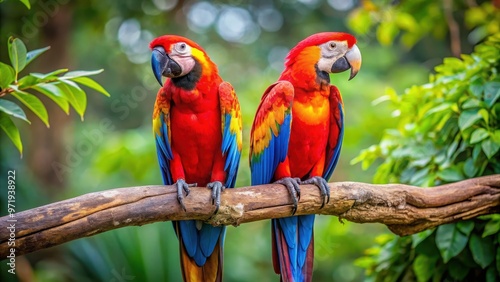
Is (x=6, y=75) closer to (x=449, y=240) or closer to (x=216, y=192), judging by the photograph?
(x=216, y=192)

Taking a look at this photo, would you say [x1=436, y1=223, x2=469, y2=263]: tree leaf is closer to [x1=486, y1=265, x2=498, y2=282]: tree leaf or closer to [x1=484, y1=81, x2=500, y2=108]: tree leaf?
[x1=486, y1=265, x2=498, y2=282]: tree leaf

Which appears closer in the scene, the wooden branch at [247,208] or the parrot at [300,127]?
the wooden branch at [247,208]

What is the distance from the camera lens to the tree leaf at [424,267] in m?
2.52

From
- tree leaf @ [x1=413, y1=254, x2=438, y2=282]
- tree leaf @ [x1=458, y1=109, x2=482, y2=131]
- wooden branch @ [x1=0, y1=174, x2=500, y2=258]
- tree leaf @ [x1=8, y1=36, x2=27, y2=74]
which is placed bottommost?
tree leaf @ [x1=413, y1=254, x2=438, y2=282]

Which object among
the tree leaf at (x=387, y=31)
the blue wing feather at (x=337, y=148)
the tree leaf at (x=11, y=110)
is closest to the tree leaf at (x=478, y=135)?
the blue wing feather at (x=337, y=148)

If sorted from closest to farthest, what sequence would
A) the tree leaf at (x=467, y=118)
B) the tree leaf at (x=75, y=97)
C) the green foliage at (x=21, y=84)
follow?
the green foliage at (x=21, y=84) < the tree leaf at (x=75, y=97) < the tree leaf at (x=467, y=118)

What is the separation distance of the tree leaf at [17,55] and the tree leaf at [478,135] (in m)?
1.88

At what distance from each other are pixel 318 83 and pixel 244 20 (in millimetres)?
5608

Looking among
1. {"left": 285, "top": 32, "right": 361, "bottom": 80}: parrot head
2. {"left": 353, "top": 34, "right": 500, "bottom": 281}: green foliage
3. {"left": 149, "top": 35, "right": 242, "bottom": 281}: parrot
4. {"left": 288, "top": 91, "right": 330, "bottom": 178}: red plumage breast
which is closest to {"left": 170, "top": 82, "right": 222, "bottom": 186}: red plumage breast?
{"left": 149, "top": 35, "right": 242, "bottom": 281}: parrot

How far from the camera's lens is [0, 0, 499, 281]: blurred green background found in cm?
412

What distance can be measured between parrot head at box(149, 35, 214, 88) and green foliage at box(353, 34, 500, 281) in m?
1.06

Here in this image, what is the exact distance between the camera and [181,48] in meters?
2.22

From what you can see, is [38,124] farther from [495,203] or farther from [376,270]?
[495,203]

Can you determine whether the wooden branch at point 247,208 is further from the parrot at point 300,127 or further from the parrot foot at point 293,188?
the parrot at point 300,127
